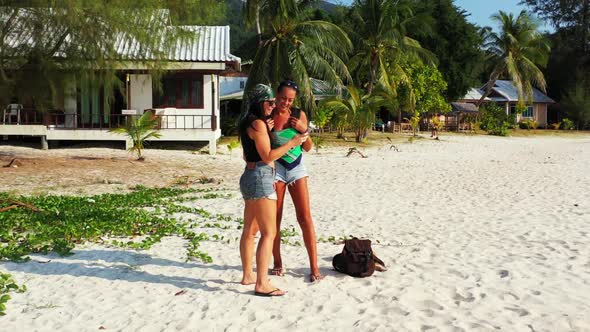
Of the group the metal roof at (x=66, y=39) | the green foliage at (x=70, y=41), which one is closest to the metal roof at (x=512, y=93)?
the metal roof at (x=66, y=39)

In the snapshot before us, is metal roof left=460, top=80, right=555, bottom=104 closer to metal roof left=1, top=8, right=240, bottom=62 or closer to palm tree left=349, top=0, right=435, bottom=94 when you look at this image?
palm tree left=349, top=0, right=435, bottom=94

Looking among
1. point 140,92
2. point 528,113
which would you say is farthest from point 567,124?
point 140,92

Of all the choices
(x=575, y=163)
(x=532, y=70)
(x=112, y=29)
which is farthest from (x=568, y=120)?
(x=112, y=29)

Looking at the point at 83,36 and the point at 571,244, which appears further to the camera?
the point at 83,36

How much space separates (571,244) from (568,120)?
43915 millimetres

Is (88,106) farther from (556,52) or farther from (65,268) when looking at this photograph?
(556,52)

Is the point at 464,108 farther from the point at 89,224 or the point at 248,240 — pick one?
the point at 248,240

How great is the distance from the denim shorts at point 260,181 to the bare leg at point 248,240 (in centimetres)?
10

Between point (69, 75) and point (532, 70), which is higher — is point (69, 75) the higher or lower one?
the lower one

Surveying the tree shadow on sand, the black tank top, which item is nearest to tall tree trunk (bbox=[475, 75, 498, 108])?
the tree shadow on sand

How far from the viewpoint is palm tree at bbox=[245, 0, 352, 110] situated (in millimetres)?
21609

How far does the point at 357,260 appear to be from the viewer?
4988mm

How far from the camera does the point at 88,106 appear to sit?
2038cm

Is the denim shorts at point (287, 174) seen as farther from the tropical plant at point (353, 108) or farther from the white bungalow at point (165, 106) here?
the tropical plant at point (353, 108)
